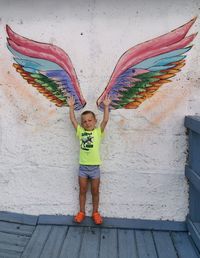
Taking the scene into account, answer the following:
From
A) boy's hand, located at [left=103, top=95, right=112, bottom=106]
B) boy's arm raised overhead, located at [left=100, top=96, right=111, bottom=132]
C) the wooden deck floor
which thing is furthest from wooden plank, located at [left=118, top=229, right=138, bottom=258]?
boy's hand, located at [left=103, top=95, right=112, bottom=106]

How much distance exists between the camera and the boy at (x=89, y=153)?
10.7 feet

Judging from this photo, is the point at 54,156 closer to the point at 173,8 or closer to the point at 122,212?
the point at 122,212

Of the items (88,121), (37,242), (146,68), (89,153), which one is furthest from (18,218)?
(146,68)

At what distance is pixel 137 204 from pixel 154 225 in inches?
11.0

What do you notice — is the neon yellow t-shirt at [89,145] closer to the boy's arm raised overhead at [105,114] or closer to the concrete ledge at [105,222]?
the boy's arm raised overhead at [105,114]

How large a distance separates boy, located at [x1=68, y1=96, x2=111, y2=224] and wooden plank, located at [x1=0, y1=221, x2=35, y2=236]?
518 millimetres

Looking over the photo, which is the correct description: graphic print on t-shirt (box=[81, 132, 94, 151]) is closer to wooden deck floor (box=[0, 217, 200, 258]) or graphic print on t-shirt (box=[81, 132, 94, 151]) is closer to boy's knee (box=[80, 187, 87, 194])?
boy's knee (box=[80, 187, 87, 194])

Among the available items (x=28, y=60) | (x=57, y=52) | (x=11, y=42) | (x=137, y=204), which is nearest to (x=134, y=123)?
(x=137, y=204)

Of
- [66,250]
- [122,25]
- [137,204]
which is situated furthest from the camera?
[137,204]

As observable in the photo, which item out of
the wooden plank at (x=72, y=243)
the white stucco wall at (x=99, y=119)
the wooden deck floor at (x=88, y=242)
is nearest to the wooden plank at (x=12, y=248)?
the wooden deck floor at (x=88, y=242)

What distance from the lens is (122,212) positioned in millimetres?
3477

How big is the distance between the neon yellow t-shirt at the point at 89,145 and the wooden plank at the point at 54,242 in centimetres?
76

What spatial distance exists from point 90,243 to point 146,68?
183cm

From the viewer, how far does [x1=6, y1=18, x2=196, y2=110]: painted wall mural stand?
3223mm
